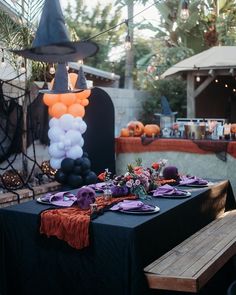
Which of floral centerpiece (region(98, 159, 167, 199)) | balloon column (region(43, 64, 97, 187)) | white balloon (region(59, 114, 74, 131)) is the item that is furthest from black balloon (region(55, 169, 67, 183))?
floral centerpiece (region(98, 159, 167, 199))

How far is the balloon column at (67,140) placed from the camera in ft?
20.6

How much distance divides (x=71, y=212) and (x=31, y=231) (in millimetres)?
361

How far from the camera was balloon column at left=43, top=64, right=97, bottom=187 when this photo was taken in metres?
6.29

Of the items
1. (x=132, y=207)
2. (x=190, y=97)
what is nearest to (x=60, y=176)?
(x=132, y=207)

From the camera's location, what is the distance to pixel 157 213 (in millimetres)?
3555

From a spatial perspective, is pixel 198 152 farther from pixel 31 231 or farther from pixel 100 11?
pixel 100 11

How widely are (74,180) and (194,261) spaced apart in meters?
3.08

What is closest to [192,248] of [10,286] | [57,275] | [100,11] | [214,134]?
[57,275]

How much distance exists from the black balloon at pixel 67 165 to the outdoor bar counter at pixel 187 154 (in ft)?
5.97

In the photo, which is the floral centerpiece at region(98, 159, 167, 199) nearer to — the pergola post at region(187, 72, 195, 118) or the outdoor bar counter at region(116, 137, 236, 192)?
the outdoor bar counter at region(116, 137, 236, 192)

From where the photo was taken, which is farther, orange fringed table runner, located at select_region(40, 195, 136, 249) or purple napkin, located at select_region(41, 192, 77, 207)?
purple napkin, located at select_region(41, 192, 77, 207)

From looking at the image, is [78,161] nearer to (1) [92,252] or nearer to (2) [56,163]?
(2) [56,163]

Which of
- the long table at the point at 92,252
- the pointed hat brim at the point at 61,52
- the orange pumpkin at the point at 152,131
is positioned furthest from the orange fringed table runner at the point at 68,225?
the orange pumpkin at the point at 152,131

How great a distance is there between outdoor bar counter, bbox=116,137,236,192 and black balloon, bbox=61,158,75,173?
1820 mm
